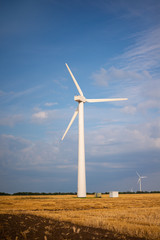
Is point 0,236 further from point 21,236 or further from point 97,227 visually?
point 97,227

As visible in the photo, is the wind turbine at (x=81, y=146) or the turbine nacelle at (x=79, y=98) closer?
the wind turbine at (x=81, y=146)

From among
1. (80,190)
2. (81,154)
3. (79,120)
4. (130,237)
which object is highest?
(79,120)

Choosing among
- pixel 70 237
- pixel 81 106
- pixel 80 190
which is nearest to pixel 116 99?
pixel 81 106

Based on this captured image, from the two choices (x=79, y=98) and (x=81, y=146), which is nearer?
(x=81, y=146)

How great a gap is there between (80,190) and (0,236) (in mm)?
45397

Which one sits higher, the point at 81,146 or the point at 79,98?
the point at 79,98

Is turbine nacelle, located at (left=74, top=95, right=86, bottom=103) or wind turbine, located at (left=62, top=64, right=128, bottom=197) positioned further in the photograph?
turbine nacelle, located at (left=74, top=95, right=86, bottom=103)

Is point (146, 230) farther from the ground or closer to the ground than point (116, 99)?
closer to the ground

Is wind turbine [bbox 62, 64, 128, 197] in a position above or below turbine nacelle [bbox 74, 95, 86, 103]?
below

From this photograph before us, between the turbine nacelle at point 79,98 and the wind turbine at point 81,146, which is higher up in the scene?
the turbine nacelle at point 79,98

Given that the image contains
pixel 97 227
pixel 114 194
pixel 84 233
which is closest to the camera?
pixel 84 233

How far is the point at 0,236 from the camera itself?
15.5 m

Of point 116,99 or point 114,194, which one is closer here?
point 116,99

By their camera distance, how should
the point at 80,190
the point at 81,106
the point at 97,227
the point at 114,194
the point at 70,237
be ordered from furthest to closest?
the point at 114,194 < the point at 81,106 < the point at 80,190 < the point at 97,227 < the point at 70,237
